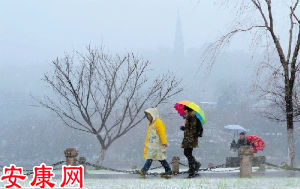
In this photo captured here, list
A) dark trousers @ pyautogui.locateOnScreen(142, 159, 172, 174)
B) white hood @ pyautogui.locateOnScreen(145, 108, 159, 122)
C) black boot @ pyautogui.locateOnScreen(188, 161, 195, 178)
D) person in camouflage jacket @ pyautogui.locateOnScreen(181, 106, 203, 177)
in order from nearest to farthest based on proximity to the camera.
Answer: person in camouflage jacket @ pyautogui.locateOnScreen(181, 106, 203, 177)
white hood @ pyautogui.locateOnScreen(145, 108, 159, 122)
dark trousers @ pyautogui.locateOnScreen(142, 159, 172, 174)
black boot @ pyautogui.locateOnScreen(188, 161, 195, 178)

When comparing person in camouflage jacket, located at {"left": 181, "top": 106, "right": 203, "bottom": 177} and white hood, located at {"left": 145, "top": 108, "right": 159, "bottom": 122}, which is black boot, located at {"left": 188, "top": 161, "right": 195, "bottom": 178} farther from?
white hood, located at {"left": 145, "top": 108, "right": 159, "bottom": 122}

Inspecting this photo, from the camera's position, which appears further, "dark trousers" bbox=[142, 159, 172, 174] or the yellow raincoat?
"dark trousers" bbox=[142, 159, 172, 174]

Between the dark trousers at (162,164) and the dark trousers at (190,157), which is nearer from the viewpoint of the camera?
the dark trousers at (190,157)

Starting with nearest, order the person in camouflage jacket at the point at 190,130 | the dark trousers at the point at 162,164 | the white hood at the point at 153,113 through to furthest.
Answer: the person in camouflage jacket at the point at 190,130
the white hood at the point at 153,113
the dark trousers at the point at 162,164

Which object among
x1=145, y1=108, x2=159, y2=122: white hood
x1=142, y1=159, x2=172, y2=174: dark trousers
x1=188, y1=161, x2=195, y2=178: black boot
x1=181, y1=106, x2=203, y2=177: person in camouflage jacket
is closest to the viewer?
x1=181, y1=106, x2=203, y2=177: person in camouflage jacket

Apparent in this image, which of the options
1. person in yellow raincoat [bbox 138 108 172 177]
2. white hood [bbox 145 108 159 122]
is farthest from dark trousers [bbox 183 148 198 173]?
white hood [bbox 145 108 159 122]

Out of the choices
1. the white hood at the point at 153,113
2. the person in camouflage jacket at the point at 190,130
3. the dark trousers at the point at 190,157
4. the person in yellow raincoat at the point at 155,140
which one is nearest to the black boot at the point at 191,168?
the dark trousers at the point at 190,157

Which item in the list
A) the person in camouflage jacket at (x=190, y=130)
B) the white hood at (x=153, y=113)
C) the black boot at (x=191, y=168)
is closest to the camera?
the person in camouflage jacket at (x=190, y=130)

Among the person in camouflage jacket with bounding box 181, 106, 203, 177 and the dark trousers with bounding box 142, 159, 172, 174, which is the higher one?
the person in camouflage jacket with bounding box 181, 106, 203, 177

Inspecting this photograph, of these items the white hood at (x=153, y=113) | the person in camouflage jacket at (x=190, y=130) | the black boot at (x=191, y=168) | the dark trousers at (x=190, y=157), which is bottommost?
the black boot at (x=191, y=168)

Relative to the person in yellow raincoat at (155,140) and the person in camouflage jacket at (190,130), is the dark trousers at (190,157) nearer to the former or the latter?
the person in camouflage jacket at (190,130)

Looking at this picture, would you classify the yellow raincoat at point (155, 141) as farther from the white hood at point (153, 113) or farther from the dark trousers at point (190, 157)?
the dark trousers at point (190, 157)

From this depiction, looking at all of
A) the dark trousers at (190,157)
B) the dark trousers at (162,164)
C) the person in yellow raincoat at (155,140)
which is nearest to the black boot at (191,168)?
the dark trousers at (190,157)

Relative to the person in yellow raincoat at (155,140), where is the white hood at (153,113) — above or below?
above
